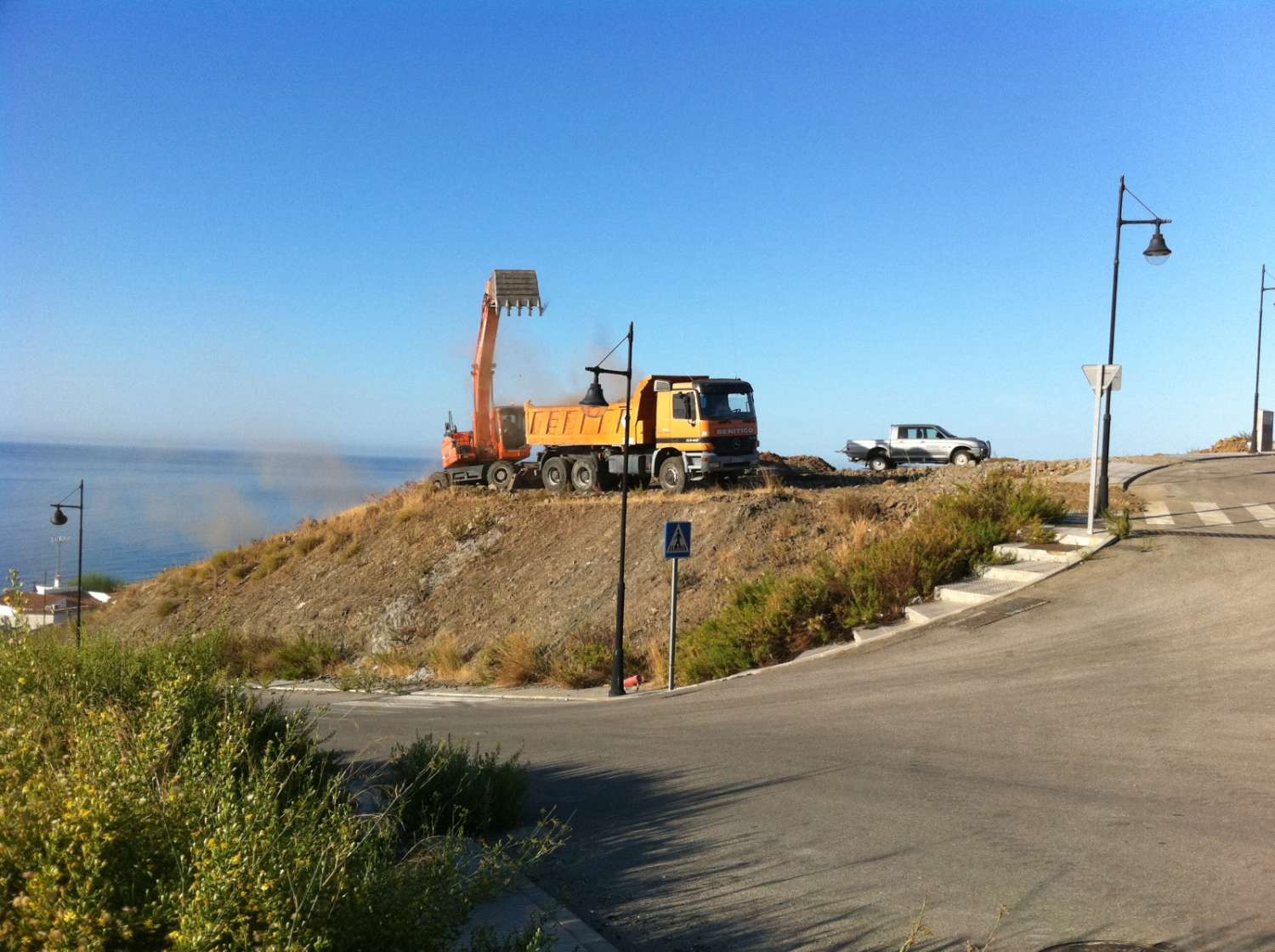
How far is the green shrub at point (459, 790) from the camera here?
738 cm

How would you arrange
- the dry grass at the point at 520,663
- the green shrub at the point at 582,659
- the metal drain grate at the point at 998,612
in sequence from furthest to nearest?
the dry grass at the point at 520,663 → the green shrub at the point at 582,659 → the metal drain grate at the point at 998,612

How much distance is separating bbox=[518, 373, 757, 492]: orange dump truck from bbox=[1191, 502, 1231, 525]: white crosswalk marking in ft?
36.3

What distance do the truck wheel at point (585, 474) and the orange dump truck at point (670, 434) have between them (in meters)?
0.02

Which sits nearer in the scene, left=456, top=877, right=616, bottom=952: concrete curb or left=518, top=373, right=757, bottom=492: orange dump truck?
left=456, top=877, right=616, bottom=952: concrete curb

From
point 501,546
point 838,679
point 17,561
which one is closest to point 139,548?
point 17,561

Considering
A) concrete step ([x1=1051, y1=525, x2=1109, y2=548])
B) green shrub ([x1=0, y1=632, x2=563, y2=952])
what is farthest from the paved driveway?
green shrub ([x1=0, y1=632, x2=563, y2=952])

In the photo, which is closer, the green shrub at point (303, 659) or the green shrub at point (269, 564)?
the green shrub at point (303, 659)

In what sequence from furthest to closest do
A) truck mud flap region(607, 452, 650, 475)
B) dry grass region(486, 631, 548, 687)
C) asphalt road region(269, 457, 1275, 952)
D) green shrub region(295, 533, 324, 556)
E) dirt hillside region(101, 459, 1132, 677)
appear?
1. green shrub region(295, 533, 324, 556)
2. truck mud flap region(607, 452, 650, 475)
3. dirt hillside region(101, 459, 1132, 677)
4. dry grass region(486, 631, 548, 687)
5. asphalt road region(269, 457, 1275, 952)

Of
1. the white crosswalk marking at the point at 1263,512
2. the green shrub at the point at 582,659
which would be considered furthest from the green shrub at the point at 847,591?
the white crosswalk marking at the point at 1263,512

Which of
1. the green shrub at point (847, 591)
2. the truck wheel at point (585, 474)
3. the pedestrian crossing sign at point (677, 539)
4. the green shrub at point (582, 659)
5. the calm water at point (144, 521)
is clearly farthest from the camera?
the calm water at point (144, 521)

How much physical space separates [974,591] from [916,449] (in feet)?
75.2

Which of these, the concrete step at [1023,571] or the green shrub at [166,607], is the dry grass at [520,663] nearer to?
the concrete step at [1023,571]

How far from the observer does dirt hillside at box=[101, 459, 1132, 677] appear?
23172 mm

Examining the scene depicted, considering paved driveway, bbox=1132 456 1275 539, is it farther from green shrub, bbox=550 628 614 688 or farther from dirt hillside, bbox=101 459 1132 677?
green shrub, bbox=550 628 614 688
